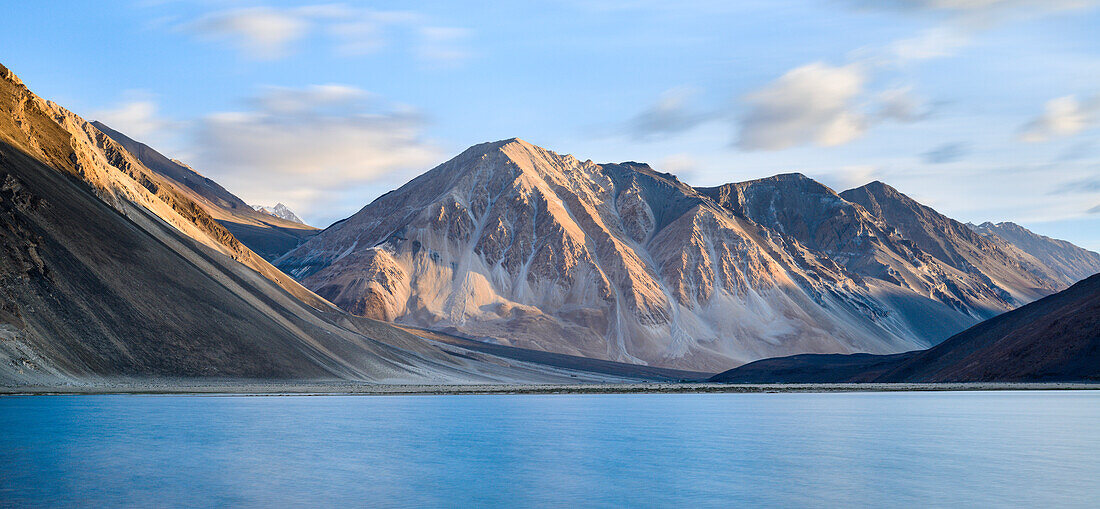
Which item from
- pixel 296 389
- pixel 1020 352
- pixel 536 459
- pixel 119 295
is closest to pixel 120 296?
pixel 119 295

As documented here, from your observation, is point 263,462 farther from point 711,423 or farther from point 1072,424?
point 1072,424

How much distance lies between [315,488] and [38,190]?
71.1 metres

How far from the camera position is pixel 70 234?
7856 cm

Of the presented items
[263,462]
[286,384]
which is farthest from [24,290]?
[263,462]

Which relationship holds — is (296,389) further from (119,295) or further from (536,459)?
(536,459)

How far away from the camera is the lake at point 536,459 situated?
810 inches

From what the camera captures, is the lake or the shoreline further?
the shoreline

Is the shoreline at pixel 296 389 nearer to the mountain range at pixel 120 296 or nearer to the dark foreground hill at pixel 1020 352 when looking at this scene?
the mountain range at pixel 120 296

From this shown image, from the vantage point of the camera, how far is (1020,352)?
96.6 meters

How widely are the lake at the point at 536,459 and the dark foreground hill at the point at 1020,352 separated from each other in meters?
46.8

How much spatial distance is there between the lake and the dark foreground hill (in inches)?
1843

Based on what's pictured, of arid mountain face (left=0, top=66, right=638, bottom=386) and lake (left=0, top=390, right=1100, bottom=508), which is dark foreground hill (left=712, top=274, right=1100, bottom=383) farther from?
arid mountain face (left=0, top=66, right=638, bottom=386)

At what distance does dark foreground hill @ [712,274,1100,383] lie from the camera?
90.8 metres

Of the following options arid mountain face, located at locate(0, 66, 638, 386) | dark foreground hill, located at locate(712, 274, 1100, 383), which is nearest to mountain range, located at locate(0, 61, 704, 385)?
arid mountain face, located at locate(0, 66, 638, 386)
